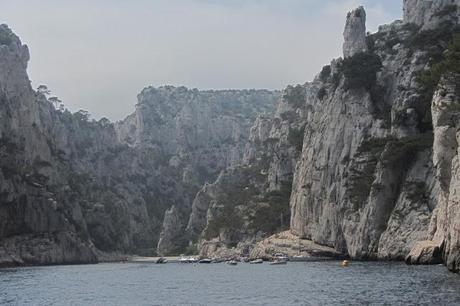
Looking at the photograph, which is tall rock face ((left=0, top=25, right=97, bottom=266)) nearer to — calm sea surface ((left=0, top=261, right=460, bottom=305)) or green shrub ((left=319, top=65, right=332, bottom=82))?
calm sea surface ((left=0, top=261, right=460, bottom=305))

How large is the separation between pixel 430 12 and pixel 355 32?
21708 millimetres

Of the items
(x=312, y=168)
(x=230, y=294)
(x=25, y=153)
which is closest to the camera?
(x=230, y=294)

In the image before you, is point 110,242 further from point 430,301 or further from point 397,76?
point 430,301

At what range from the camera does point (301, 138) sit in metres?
182

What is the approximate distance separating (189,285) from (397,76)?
7371 cm

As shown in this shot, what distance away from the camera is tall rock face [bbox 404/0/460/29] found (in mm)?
131500

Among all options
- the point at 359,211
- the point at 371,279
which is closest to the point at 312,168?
the point at 359,211

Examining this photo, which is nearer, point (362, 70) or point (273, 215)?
point (362, 70)

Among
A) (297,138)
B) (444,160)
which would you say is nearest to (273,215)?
(297,138)

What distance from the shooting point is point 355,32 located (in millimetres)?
159625

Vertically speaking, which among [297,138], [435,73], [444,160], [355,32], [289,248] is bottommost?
[289,248]

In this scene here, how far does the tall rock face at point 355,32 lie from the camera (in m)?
158

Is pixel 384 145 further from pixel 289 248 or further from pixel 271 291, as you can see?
pixel 271 291

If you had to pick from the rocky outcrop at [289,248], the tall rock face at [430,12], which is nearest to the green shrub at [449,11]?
the tall rock face at [430,12]
